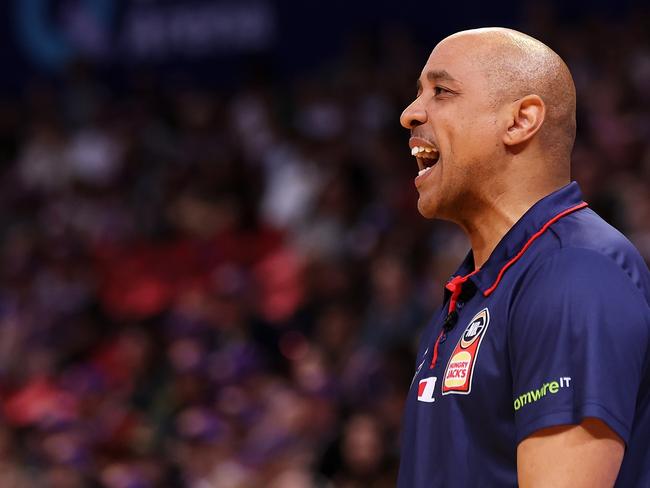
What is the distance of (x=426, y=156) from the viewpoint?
230 cm

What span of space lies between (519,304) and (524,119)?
1.10 ft

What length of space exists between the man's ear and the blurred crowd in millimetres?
3561

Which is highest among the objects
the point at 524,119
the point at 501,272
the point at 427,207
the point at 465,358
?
the point at 524,119

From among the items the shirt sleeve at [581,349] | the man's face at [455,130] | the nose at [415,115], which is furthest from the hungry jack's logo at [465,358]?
the nose at [415,115]

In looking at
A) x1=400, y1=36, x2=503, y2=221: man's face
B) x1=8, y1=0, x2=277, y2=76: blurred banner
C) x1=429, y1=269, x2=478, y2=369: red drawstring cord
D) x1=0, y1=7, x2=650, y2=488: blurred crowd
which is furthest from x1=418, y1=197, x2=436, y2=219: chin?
x1=8, y1=0, x2=277, y2=76: blurred banner

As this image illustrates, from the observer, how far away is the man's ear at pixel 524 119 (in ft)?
7.00

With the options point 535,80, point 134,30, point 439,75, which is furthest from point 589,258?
point 134,30

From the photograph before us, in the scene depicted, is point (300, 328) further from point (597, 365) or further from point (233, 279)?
point (597, 365)

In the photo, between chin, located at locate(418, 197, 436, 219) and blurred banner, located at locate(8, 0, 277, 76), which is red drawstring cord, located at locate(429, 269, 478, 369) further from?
blurred banner, located at locate(8, 0, 277, 76)

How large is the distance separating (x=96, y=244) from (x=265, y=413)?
319cm

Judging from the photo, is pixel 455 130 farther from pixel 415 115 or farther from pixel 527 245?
pixel 527 245

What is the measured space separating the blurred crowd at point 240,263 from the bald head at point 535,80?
3531 millimetres

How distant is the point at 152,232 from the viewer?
30.8 ft

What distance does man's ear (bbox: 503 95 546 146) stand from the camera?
2133 mm
